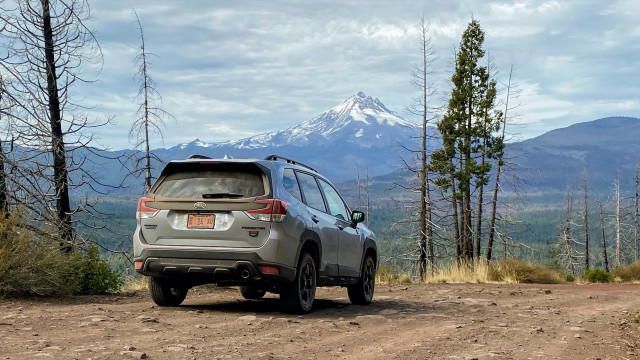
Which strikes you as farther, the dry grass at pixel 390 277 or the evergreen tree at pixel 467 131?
the evergreen tree at pixel 467 131

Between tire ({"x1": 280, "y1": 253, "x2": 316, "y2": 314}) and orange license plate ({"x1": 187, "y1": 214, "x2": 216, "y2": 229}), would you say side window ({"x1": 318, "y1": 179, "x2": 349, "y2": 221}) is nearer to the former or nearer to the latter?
tire ({"x1": 280, "y1": 253, "x2": 316, "y2": 314})

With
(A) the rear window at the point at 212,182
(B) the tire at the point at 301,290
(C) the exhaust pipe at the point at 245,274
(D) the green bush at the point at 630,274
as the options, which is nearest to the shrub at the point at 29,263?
(A) the rear window at the point at 212,182

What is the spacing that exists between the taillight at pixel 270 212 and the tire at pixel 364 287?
3367 mm

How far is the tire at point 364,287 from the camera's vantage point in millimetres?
11992

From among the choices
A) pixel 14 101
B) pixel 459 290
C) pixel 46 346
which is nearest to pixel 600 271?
pixel 459 290

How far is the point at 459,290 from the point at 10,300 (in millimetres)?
9865

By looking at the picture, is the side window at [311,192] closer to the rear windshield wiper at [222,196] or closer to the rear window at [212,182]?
the rear window at [212,182]

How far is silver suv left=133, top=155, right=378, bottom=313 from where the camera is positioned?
891cm

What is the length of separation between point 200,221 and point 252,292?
3.67 m

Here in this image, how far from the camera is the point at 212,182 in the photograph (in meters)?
9.27

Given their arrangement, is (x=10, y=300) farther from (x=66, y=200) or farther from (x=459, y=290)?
(x=459, y=290)

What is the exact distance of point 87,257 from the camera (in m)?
13.1

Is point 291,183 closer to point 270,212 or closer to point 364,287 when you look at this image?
point 270,212

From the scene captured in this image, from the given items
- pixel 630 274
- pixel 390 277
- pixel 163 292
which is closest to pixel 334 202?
pixel 163 292
